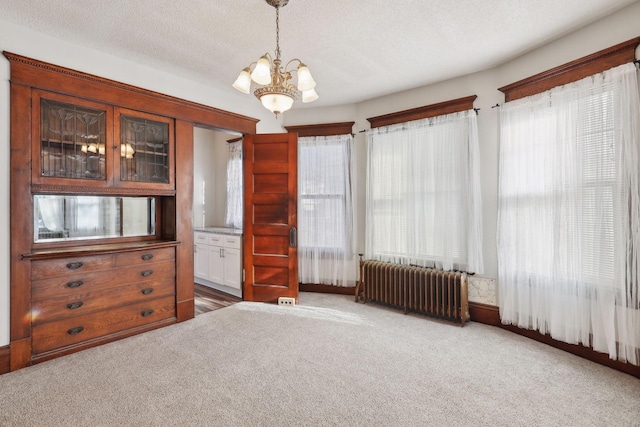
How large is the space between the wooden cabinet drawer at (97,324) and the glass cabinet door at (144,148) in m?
1.36

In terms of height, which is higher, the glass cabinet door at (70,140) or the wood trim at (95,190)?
the glass cabinet door at (70,140)

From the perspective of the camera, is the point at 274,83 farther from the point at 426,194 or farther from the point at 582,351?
the point at 582,351

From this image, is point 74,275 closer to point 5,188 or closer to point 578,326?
point 5,188

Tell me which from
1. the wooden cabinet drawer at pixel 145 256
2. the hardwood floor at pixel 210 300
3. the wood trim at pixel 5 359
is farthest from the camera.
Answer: the hardwood floor at pixel 210 300

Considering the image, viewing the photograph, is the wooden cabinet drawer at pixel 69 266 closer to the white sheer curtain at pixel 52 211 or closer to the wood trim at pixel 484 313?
the white sheer curtain at pixel 52 211

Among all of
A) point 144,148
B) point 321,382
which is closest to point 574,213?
point 321,382

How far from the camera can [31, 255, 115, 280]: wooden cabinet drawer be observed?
9.09 ft

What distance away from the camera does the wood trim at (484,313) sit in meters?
3.59

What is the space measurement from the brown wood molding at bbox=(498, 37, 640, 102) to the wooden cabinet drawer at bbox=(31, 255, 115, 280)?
4.62 metres

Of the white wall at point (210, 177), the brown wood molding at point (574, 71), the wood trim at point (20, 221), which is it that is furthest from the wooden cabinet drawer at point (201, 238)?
the brown wood molding at point (574, 71)

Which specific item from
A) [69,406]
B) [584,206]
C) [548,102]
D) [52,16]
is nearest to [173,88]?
[52,16]

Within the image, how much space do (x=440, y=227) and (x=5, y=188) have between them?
14.4 ft

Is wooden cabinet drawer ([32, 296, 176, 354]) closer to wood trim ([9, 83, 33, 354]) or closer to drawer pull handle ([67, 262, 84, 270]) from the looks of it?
wood trim ([9, 83, 33, 354])

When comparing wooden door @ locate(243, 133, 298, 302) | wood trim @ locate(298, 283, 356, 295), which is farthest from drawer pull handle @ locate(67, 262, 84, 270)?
wood trim @ locate(298, 283, 356, 295)
